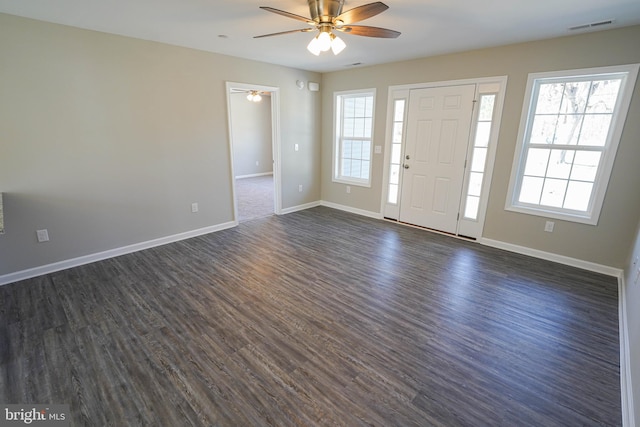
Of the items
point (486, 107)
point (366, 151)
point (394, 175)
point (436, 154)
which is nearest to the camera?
point (486, 107)

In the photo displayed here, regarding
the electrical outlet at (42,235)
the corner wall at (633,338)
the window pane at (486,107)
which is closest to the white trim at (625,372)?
the corner wall at (633,338)

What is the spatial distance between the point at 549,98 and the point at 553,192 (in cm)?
109

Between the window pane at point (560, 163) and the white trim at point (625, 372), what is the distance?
1.42 metres

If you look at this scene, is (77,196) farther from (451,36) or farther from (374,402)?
(451,36)

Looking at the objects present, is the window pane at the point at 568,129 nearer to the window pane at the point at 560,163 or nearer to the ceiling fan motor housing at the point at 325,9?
the window pane at the point at 560,163

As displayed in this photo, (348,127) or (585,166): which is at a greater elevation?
(348,127)

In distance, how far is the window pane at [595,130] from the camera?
3.06m

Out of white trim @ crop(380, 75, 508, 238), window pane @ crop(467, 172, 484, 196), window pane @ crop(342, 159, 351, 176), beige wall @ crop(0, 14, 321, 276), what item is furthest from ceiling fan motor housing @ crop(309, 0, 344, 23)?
window pane @ crop(342, 159, 351, 176)

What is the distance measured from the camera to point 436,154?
4273 mm

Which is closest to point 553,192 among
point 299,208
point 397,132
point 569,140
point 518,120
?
point 569,140

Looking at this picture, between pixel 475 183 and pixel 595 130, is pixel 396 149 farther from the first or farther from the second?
pixel 595 130

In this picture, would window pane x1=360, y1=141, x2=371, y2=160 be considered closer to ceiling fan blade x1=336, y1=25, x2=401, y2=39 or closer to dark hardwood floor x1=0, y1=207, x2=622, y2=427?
dark hardwood floor x1=0, y1=207, x2=622, y2=427

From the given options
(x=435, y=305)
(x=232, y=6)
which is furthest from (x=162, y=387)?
(x=232, y=6)

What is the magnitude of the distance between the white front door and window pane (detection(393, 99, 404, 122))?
0.51ft
